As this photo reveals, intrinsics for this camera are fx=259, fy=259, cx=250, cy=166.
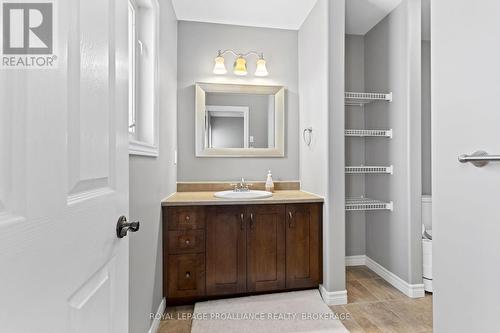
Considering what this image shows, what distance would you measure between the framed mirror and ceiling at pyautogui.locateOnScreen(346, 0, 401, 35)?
0.99 m

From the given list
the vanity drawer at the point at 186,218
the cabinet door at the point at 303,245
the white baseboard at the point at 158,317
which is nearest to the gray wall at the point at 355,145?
the cabinet door at the point at 303,245

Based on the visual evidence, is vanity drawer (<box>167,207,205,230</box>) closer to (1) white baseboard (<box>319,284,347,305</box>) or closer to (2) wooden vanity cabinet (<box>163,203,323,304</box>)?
(2) wooden vanity cabinet (<box>163,203,323,304</box>)

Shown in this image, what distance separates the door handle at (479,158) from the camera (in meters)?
0.79

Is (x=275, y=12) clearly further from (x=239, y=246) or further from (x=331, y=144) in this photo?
(x=239, y=246)

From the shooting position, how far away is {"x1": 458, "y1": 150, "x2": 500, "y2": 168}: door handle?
0.79 meters

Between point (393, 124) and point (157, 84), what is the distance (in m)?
2.15

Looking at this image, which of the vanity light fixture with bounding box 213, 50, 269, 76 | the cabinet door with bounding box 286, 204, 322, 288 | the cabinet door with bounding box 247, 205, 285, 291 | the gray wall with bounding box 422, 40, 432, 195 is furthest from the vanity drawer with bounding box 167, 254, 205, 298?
the gray wall with bounding box 422, 40, 432, 195

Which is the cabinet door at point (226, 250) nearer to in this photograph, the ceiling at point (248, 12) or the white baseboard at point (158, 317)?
the white baseboard at point (158, 317)

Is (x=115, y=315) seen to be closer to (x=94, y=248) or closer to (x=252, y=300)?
(x=94, y=248)

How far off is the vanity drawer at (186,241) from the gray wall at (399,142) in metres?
1.80

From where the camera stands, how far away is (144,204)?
1569 millimetres

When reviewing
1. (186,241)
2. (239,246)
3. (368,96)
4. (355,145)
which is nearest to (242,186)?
(239,246)

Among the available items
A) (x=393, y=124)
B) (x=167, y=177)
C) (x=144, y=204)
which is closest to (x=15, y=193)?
(x=144, y=204)

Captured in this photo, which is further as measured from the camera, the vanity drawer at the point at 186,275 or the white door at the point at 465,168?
the vanity drawer at the point at 186,275
